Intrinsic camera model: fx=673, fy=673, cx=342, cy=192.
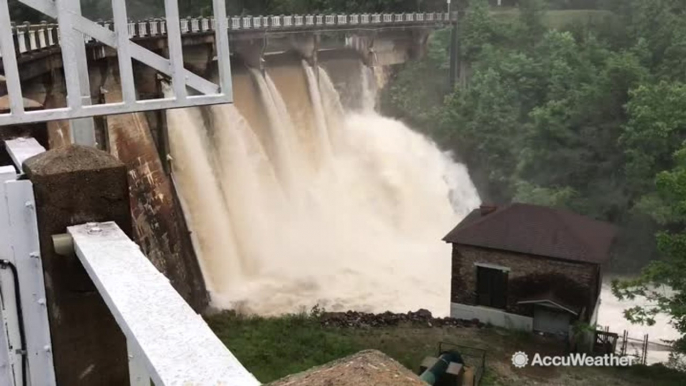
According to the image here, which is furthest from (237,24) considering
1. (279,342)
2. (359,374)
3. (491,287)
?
(359,374)

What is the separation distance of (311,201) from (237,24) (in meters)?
7.69

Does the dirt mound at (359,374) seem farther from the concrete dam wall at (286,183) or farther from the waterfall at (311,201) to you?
the waterfall at (311,201)

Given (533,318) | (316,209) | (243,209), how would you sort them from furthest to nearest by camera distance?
(316,209), (243,209), (533,318)

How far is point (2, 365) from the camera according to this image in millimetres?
2650

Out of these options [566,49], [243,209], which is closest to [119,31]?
[243,209]

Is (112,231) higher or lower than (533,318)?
higher

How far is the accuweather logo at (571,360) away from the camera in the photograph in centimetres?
1438

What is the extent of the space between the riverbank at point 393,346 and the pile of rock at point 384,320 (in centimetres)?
11

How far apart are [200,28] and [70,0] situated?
63.8 ft

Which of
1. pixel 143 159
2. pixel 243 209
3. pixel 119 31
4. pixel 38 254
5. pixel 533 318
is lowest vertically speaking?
pixel 533 318

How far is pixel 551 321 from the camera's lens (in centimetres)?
1609

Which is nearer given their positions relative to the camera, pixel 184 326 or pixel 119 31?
pixel 184 326

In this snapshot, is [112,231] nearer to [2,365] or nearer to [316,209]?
[2,365]

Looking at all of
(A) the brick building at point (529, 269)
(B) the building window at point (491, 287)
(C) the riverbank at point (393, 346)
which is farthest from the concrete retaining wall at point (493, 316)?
(C) the riverbank at point (393, 346)
